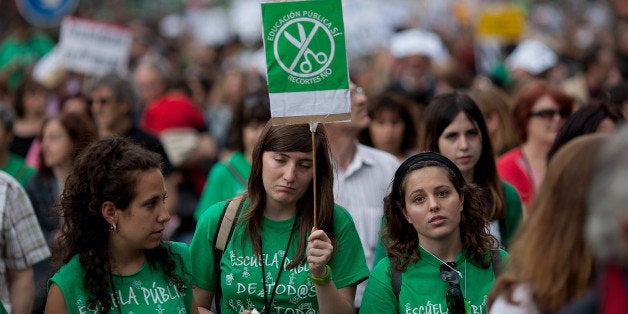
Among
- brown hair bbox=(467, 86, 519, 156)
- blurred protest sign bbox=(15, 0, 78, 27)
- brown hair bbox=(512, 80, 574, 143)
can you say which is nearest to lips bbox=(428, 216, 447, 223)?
brown hair bbox=(512, 80, 574, 143)

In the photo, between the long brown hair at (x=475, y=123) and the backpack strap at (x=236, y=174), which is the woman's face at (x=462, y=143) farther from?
the backpack strap at (x=236, y=174)

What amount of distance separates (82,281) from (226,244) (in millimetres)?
786

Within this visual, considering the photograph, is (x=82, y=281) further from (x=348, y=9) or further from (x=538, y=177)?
(x=348, y=9)

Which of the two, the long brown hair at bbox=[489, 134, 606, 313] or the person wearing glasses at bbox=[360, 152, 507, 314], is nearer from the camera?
the long brown hair at bbox=[489, 134, 606, 313]

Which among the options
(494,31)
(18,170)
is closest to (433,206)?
(18,170)

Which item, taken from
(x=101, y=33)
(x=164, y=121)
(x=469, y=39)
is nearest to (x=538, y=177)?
(x=164, y=121)

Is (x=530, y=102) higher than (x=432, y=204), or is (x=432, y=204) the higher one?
(x=530, y=102)

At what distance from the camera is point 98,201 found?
5.01 metres

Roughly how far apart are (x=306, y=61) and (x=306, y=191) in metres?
0.64

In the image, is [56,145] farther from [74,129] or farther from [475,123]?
[475,123]

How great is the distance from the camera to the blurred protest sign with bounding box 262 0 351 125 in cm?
529

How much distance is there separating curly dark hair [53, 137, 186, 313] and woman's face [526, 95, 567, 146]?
148 inches

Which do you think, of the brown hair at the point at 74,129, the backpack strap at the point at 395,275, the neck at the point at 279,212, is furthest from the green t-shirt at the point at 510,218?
the brown hair at the point at 74,129

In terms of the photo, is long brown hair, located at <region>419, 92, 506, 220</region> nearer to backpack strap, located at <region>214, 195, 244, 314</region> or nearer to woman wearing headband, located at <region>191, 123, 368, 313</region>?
woman wearing headband, located at <region>191, 123, 368, 313</region>
